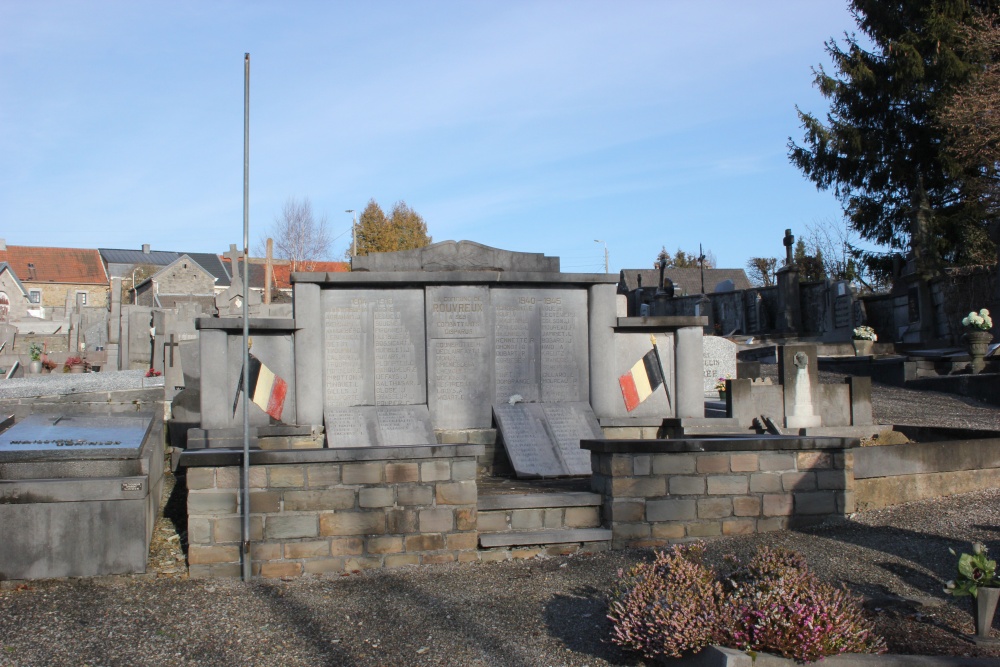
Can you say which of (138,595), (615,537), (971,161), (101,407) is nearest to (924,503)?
(615,537)

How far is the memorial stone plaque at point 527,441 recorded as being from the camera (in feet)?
29.4

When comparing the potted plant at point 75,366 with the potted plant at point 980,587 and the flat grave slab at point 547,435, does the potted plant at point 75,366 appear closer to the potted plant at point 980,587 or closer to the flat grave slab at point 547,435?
the flat grave slab at point 547,435

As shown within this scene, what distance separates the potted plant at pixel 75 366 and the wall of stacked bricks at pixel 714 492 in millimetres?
23775

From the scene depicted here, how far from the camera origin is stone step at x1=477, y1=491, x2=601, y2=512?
263 inches

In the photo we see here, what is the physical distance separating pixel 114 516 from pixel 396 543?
6.30 feet

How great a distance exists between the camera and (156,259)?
91562mm

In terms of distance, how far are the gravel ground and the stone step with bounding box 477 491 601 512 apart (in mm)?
429

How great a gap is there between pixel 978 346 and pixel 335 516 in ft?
50.2

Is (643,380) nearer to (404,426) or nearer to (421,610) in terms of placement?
(404,426)

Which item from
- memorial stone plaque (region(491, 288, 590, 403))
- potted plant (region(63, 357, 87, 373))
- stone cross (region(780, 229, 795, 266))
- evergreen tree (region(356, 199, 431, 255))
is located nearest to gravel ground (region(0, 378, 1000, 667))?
memorial stone plaque (region(491, 288, 590, 403))

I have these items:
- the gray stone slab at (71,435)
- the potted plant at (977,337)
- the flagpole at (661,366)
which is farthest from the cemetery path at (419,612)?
the potted plant at (977,337)

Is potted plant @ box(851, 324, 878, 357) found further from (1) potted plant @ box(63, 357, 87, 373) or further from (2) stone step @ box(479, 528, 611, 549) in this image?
(1) potted plant @ box(63, 357, 87, 373)

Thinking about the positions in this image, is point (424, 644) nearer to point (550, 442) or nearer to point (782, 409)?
point (550, 442)

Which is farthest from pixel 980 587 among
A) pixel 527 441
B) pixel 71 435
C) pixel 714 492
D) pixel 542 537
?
pixel 71 435
